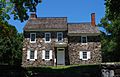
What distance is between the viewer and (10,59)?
48906 millimetres

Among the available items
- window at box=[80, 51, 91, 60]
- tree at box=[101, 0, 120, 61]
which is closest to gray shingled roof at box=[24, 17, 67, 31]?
window at box=[80, 51, 91, 60]

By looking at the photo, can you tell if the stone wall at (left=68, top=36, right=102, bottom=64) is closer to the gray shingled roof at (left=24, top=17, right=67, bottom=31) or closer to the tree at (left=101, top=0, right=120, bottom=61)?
the gray shingled roof at (left=24, top=17, right=67, bottom=31)

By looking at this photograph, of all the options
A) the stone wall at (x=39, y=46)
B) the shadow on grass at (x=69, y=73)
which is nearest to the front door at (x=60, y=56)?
the stone wall at (x=39, y=46)

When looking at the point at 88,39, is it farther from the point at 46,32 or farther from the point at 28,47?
the point at 28,47

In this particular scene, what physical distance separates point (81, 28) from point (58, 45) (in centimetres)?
532

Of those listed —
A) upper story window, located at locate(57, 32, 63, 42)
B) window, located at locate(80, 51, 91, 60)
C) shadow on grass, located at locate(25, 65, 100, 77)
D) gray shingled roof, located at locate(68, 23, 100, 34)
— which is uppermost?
gray shingled roof, located at locate(68, 23, 100, 34)

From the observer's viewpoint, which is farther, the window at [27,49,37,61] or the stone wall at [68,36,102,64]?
the stone wall at [68,36,102,64]

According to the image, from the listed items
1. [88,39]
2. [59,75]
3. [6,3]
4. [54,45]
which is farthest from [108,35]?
[59,75]

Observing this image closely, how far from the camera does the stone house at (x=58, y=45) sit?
132 ft

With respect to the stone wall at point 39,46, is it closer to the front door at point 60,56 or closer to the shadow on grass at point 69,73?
the front door at point 60,56

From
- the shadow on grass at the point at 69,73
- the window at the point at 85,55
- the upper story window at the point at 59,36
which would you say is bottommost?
the shadow on grass at the point at 69,73

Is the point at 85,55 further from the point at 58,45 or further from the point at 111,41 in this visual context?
the point at 111,41

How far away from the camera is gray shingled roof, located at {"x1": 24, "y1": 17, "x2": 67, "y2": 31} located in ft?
133

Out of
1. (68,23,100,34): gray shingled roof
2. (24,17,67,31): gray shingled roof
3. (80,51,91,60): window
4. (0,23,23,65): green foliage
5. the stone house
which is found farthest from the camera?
(0,23,23,65): green foliage
